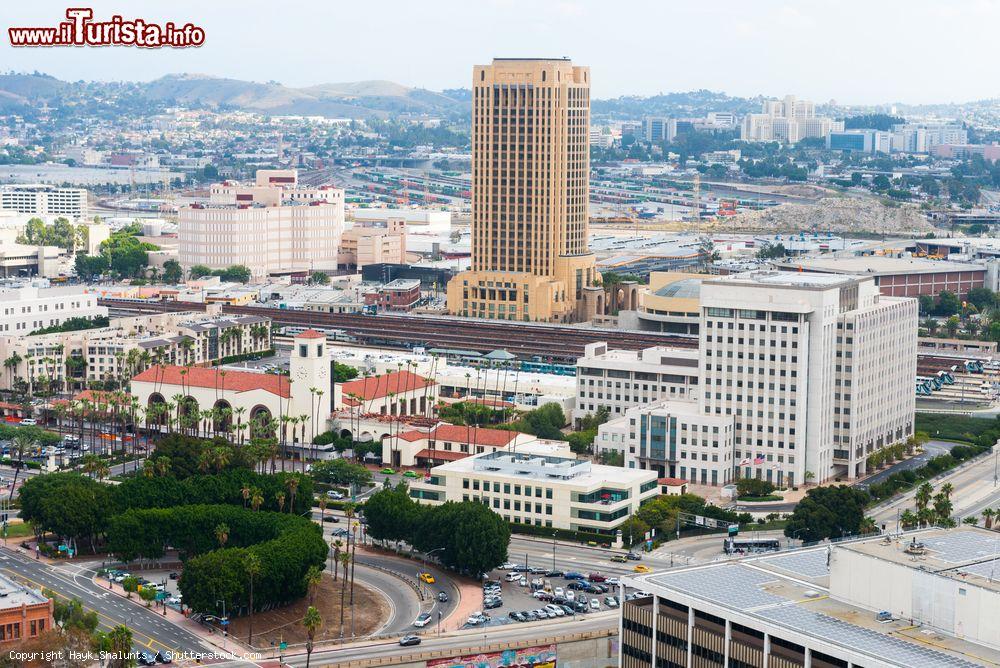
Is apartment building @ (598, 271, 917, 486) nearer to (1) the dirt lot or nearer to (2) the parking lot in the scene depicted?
(2) the parking lot

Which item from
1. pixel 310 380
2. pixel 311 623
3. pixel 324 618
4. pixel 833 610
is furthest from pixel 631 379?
pixel 833 610

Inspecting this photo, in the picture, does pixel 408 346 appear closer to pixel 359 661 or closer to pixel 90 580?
pixel 90 580

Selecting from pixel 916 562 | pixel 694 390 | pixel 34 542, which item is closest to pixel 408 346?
pixel 694 390

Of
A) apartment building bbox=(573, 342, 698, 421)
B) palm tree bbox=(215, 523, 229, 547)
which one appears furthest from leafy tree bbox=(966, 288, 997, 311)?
palm tree bbox=(215, 523, 229, 547)

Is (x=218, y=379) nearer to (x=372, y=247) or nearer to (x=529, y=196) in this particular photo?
(x=529, y=196)

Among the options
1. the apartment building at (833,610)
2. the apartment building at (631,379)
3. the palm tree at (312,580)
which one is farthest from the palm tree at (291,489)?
the apartment building at (631,379)

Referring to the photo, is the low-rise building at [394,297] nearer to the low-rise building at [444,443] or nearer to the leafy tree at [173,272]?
the leafy tree at [173,272]
